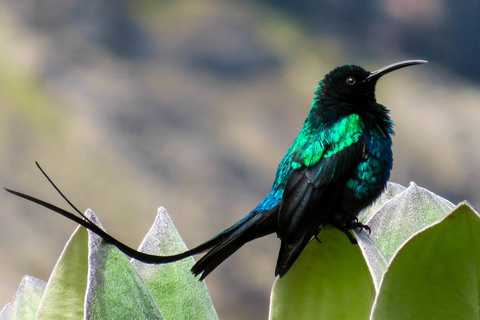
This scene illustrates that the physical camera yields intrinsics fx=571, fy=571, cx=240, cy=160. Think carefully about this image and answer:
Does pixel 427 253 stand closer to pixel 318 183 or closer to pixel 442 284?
pixel 442 284

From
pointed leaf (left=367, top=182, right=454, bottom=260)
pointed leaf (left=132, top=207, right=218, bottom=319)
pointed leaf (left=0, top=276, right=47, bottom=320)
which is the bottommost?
pointed leaf (left=0, top=276, right=47, bottom=320)

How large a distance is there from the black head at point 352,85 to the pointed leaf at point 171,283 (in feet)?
1.37

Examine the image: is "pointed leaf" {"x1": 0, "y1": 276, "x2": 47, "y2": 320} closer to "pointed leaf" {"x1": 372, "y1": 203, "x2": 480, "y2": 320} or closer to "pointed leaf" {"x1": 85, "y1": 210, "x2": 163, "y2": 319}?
"pointed leaf" {"x1": 85, "y1": 210, "x2": 163, "y2": 319}

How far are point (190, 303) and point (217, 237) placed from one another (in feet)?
0.27

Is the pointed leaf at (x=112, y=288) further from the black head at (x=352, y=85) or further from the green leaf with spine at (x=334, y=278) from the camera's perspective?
the black head at (x=352, y=85)

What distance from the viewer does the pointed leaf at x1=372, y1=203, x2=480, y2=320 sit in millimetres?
236

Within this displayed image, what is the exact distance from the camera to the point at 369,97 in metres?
0.75

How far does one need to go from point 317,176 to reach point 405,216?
0.51 ft

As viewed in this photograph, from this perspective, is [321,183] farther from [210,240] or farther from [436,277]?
[436,277]

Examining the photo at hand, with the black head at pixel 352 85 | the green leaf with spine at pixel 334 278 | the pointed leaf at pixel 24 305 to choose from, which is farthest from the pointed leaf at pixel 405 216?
the black head at pixel 352 85

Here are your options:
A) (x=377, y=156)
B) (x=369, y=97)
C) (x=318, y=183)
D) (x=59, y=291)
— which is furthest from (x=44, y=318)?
(x=369, y=97)

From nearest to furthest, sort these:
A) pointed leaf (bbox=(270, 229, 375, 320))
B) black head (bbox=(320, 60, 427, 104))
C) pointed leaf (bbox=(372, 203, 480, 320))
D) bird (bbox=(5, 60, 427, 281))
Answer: pointed leaf (bbox=(372, 203, 480, 320)) → pointed leaf (bbox=(270, 229, 375, 320)) → bird (bbox=(5, 60, 427, 281)) → black head (bbox=(320, 60, 427, 104))

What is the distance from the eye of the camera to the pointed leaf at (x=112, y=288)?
27cm

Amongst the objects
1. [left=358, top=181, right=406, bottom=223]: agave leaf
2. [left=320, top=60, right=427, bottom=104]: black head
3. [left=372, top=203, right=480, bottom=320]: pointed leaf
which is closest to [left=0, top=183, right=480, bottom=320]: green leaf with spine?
[left=372, top=203, right=480, bottom=320]: pointed leaf
